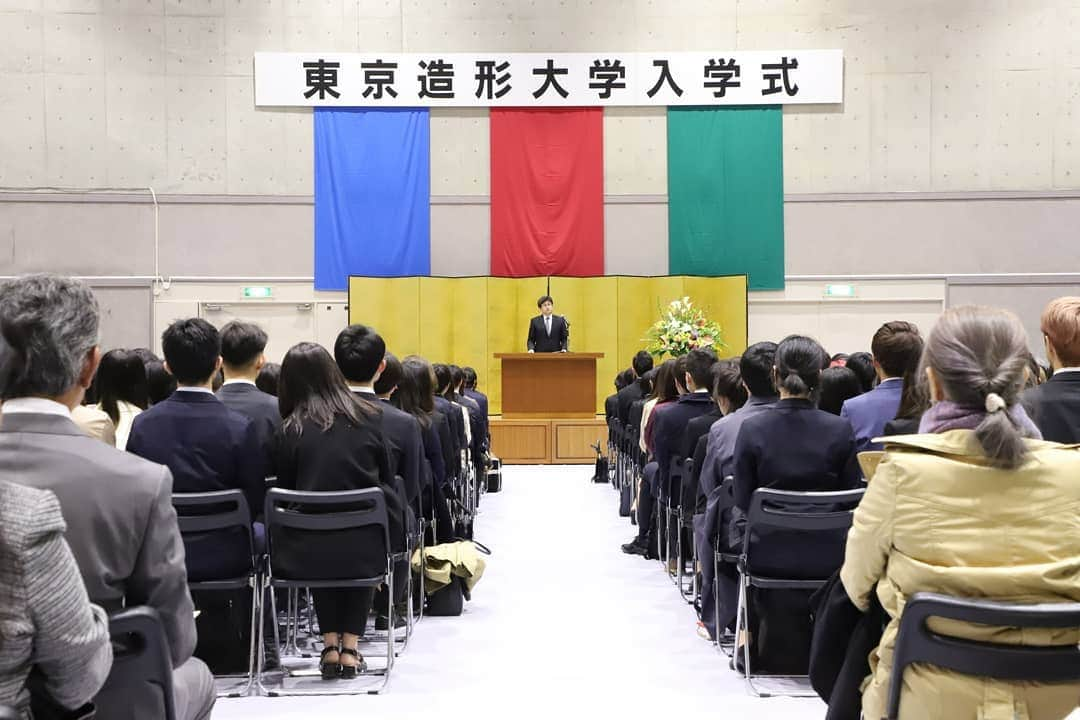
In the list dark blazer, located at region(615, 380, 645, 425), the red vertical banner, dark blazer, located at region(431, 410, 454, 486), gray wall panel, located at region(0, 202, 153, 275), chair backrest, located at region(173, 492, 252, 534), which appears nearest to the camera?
chair backrest, located at region(173, 492, 252, 534)

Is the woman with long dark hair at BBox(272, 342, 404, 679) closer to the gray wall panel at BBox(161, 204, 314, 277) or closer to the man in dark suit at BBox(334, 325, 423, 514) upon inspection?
the man in dark suit at BBox(334, 325, 423, 514)

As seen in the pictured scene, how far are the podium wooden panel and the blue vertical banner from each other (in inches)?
135

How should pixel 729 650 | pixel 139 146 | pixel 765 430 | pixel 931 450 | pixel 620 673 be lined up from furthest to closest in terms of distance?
pixel 139 146 < pixel 729 650 < pixel 620 673 < pixel 765 430 < pixel 931 450

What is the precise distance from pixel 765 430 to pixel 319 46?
13.0 metres

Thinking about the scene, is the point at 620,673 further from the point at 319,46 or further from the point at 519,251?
the point at 319,46

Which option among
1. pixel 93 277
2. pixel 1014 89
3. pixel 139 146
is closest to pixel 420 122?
pixel 139 146

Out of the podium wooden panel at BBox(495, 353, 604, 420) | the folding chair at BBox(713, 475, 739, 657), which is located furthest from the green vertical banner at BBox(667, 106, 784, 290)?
the folding chair at BBox(713, 475, 739, 657)

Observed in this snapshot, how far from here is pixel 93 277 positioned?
15242 millimetres

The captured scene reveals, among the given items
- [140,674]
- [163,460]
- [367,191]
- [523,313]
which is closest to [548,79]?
[367,191]

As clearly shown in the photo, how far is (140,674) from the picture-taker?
78.2 inches

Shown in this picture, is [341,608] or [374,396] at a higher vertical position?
[374,396]

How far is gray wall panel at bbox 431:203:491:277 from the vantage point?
1555cm

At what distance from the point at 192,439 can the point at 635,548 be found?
13.3 feet

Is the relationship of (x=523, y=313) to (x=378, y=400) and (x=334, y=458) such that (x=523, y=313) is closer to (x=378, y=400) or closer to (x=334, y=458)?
(x=378, y=400)
